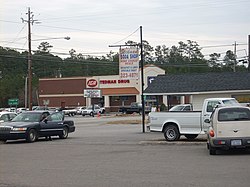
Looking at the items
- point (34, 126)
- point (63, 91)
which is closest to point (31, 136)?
point (34, 126)

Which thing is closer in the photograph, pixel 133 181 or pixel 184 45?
pixel 133 181

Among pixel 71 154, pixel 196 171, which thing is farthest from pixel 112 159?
pixel 196 171

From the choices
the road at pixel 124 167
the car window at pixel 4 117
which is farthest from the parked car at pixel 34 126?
the road at pixel 124 167

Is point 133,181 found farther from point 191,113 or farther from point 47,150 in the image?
point 191,113

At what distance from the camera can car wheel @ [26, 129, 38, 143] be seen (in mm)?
25623

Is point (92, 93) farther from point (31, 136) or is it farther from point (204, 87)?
point (31, 136)

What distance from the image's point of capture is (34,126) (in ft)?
85.6

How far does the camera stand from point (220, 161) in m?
15.4

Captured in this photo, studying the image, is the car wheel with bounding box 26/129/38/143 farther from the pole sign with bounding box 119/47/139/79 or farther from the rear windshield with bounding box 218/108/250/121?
the rear windshield with bounding box 218/108/250/121

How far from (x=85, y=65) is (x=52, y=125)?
329ft

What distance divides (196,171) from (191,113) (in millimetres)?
10187

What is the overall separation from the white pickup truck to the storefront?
6181cm

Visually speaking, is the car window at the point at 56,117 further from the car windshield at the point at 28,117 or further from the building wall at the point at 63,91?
the building wall at the point at 63,91

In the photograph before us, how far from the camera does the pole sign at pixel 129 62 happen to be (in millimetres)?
32125
